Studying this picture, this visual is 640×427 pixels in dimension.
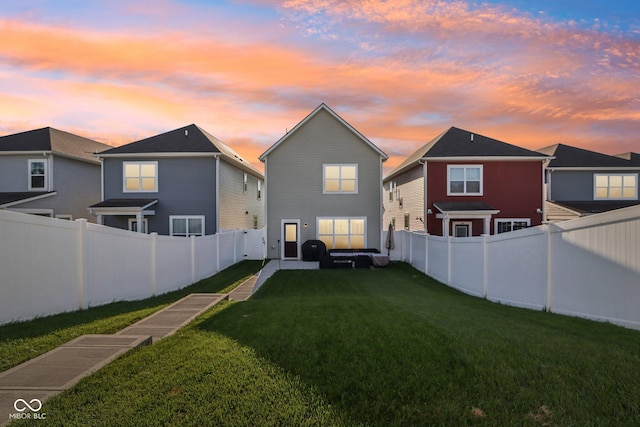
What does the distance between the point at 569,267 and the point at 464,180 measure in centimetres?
1764

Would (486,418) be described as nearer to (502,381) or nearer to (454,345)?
(502,381)

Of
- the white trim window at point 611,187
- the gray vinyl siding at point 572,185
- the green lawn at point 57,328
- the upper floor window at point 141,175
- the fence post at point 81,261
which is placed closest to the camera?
the green lawn at point 57,328

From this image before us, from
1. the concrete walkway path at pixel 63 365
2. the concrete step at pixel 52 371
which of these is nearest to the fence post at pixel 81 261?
the concrete walkway path at pixel 63 365

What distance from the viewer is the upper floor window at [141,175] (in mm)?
24406

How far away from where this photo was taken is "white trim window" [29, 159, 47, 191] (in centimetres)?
2531

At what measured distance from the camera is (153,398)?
150 inches

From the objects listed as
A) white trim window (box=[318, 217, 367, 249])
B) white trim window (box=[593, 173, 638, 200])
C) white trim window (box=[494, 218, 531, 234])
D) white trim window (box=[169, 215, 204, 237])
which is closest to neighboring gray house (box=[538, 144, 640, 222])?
white trim window (box=[593, 173, 638, 200])

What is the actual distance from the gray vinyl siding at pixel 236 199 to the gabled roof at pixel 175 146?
3.79 ft

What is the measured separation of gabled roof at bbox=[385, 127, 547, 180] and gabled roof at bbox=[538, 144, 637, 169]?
15.1ft

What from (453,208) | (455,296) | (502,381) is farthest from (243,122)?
(502,381)

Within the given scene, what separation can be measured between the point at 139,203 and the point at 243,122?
7645 mm

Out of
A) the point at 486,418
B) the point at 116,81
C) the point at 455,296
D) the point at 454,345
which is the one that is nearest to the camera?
the point at 486,418

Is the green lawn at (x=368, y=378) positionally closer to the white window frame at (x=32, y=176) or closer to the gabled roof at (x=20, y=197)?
the gabled roof at (x=20, y=197)

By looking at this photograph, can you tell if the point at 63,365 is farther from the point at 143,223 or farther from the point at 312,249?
the point at 143,223
